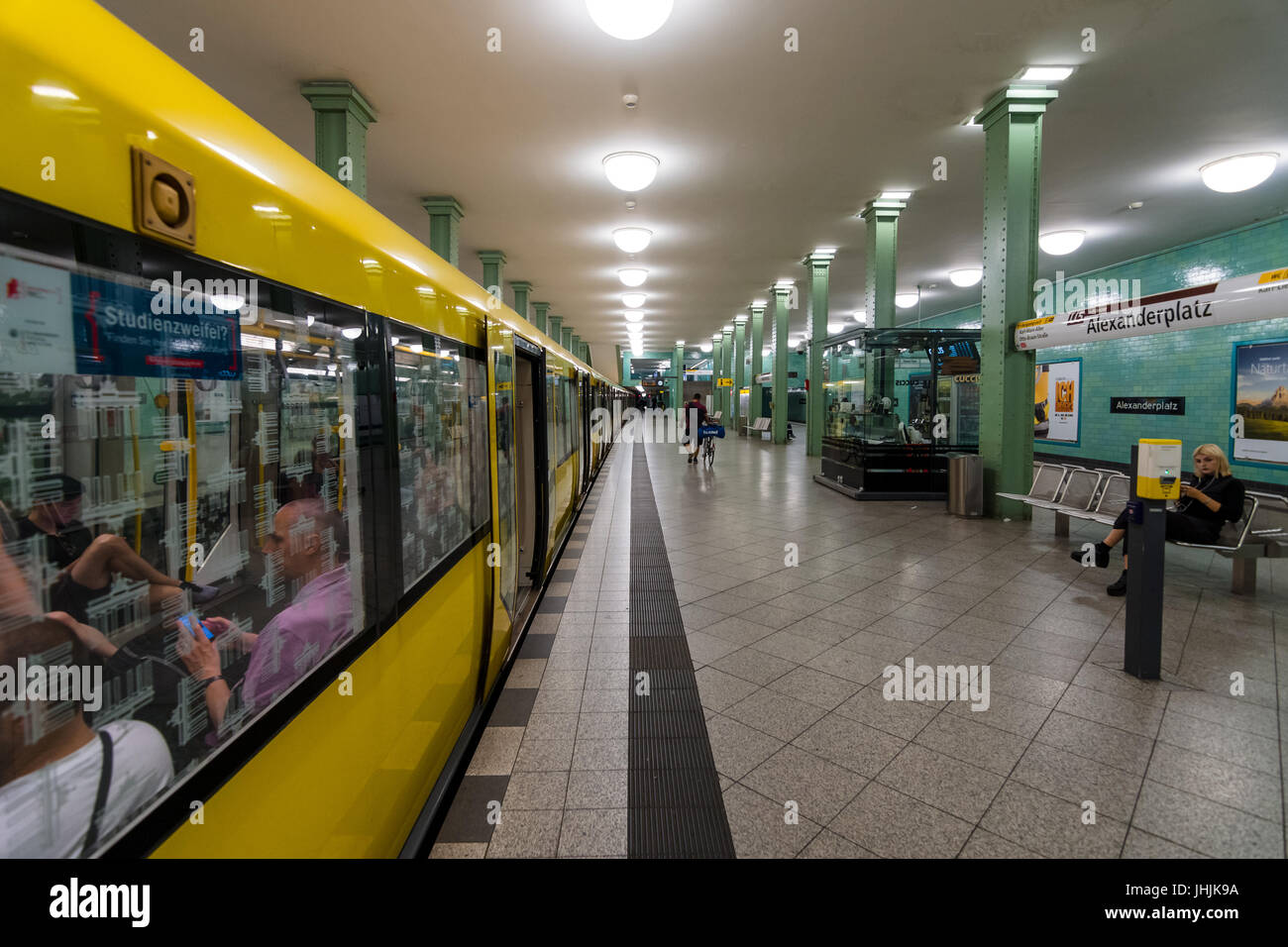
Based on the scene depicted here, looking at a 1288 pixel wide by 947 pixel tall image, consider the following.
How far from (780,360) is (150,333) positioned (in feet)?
69.1

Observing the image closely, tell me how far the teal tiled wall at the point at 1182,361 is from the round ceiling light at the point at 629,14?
401 inches

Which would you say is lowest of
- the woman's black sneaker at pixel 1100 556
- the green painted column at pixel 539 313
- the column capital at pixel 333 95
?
the woman's black sneaker at pixel 1100 556

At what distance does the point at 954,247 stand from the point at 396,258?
16325mm

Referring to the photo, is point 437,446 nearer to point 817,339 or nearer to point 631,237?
point 631,237

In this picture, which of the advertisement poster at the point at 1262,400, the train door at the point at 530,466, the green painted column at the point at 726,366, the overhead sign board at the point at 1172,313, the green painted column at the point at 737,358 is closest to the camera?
the train door at the point at 530,466

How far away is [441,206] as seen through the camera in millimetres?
10883

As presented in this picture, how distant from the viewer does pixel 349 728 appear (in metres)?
1.79

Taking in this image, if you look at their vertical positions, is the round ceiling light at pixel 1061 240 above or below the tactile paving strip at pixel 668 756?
above

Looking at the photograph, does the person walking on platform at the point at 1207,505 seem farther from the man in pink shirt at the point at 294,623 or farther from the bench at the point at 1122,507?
the man in pink shirt at the point at 294,623

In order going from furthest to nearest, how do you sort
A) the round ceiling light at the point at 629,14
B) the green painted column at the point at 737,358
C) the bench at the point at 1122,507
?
the green painted column at the point at 737,358, the bench at the point at 1122,507, the round ceiling light at the point at 629,14

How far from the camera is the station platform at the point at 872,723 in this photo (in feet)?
8.09

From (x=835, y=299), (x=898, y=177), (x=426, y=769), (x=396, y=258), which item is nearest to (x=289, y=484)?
(x=396, y=258)

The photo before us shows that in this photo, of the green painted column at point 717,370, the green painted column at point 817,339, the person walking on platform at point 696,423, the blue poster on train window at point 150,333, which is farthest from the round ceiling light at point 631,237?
the green painted column at point 717,370
